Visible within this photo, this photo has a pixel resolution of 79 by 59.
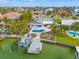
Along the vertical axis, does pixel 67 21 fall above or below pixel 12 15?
below

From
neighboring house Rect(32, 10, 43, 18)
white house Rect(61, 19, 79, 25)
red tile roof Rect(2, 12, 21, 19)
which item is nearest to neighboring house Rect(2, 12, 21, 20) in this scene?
red tile roof Rect(2, 12, 21, 19)

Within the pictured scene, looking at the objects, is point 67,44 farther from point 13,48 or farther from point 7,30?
point 7,30

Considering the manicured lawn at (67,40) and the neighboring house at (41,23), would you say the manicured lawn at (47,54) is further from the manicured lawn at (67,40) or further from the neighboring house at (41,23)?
the neighboring house at (41,23)

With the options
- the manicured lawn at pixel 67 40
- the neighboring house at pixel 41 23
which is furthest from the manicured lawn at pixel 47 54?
the neighboring house at pixel 41 23

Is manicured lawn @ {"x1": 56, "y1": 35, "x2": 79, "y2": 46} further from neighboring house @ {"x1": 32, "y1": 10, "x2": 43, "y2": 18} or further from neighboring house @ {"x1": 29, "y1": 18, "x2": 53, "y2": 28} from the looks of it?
neighboring house @ {"x1": 32, "y1": 10, "x2": 43, "y2": 18}

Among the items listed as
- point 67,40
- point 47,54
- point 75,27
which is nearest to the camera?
point 47,54

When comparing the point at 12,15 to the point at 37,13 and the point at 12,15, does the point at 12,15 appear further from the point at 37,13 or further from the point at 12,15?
the point at 37,13

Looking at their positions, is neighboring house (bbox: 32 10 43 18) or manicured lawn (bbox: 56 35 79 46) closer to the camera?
manicured lawn (bbox: 56 35 79 46)

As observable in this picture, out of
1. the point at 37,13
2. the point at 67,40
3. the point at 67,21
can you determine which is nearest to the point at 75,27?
the point at 67,21
